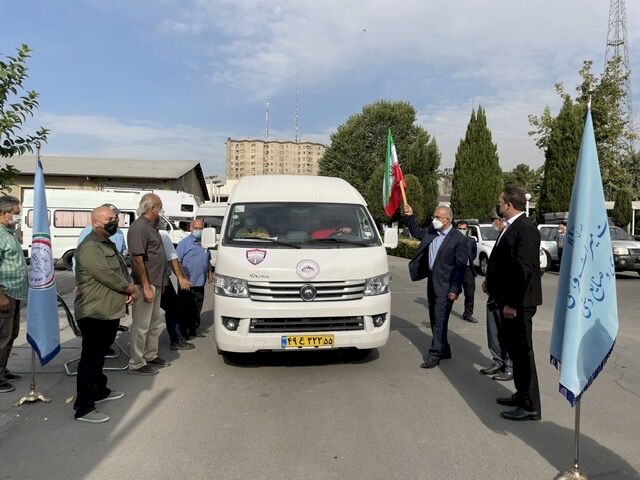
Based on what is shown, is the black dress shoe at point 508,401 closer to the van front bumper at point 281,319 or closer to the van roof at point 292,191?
the van front bumper at point 281,319

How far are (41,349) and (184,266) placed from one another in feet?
8.82

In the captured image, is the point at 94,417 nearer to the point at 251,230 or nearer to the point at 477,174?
the point at 251,230

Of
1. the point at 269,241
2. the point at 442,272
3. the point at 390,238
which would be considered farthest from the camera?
the point at 390,238

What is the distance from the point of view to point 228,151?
107688 mm

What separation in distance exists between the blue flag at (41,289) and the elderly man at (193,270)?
2.37m

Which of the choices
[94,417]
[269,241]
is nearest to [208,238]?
[269,241]

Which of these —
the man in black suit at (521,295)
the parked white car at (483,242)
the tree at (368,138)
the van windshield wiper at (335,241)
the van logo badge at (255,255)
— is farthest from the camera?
the tree at (368,138)

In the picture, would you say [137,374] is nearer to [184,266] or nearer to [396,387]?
[184,266]

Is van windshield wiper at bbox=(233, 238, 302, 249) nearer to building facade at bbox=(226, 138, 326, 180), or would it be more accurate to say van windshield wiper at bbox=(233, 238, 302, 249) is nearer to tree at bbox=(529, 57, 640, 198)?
tree at bbox=(529, 57, 640, 198)

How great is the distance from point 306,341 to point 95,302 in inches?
82.1

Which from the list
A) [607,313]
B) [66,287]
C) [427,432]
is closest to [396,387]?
[427,432]

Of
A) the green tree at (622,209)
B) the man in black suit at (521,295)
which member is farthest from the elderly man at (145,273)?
the green tree at (622,209)

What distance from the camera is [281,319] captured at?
5441 mm

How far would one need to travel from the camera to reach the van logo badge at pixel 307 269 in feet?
17.8
